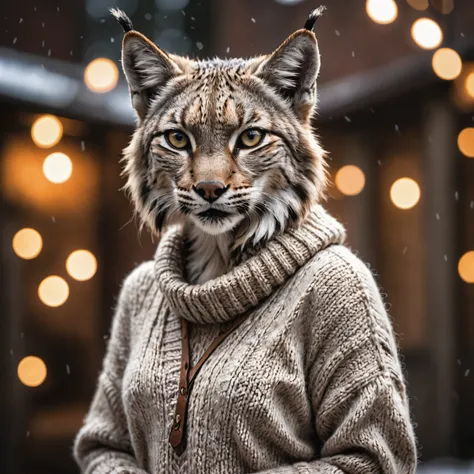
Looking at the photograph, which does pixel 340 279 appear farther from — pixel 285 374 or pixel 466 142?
pixel 466 142

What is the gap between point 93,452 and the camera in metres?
1.65

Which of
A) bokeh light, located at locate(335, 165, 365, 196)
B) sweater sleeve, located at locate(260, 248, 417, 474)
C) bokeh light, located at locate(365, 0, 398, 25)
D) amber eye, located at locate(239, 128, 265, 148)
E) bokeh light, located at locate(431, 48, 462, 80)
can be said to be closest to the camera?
sweater sleeve, located at locate(260, 248, 417, 474)

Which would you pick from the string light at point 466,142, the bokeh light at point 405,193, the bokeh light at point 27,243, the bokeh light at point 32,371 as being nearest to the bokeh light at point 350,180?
the bokeh light at point 405,193

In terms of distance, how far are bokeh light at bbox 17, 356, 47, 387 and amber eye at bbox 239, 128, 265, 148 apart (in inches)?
83.3

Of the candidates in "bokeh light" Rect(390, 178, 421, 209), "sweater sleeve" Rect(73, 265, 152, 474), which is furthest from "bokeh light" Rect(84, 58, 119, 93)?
"sweater sleeve" Rect(73, 265, 152, 474)

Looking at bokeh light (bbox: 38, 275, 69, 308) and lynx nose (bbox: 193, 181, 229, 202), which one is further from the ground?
lynx nose (bbox: 193, 181, 229, 202)

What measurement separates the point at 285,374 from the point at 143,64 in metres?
0.68

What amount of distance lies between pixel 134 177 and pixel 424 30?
7.59ft

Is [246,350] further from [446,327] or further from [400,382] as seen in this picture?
[446,327]

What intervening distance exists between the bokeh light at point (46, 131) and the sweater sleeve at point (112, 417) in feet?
5.40

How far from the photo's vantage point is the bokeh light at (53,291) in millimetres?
3281

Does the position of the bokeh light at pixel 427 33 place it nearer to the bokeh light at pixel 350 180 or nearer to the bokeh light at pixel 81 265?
the bokeh light at pixel 350 180

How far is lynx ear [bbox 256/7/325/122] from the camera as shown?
1452 millimetres

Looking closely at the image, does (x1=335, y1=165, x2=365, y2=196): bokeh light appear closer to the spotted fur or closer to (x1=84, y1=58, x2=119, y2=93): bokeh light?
(x1=84, y1=58, x2=119, y2=93): bokeh light
